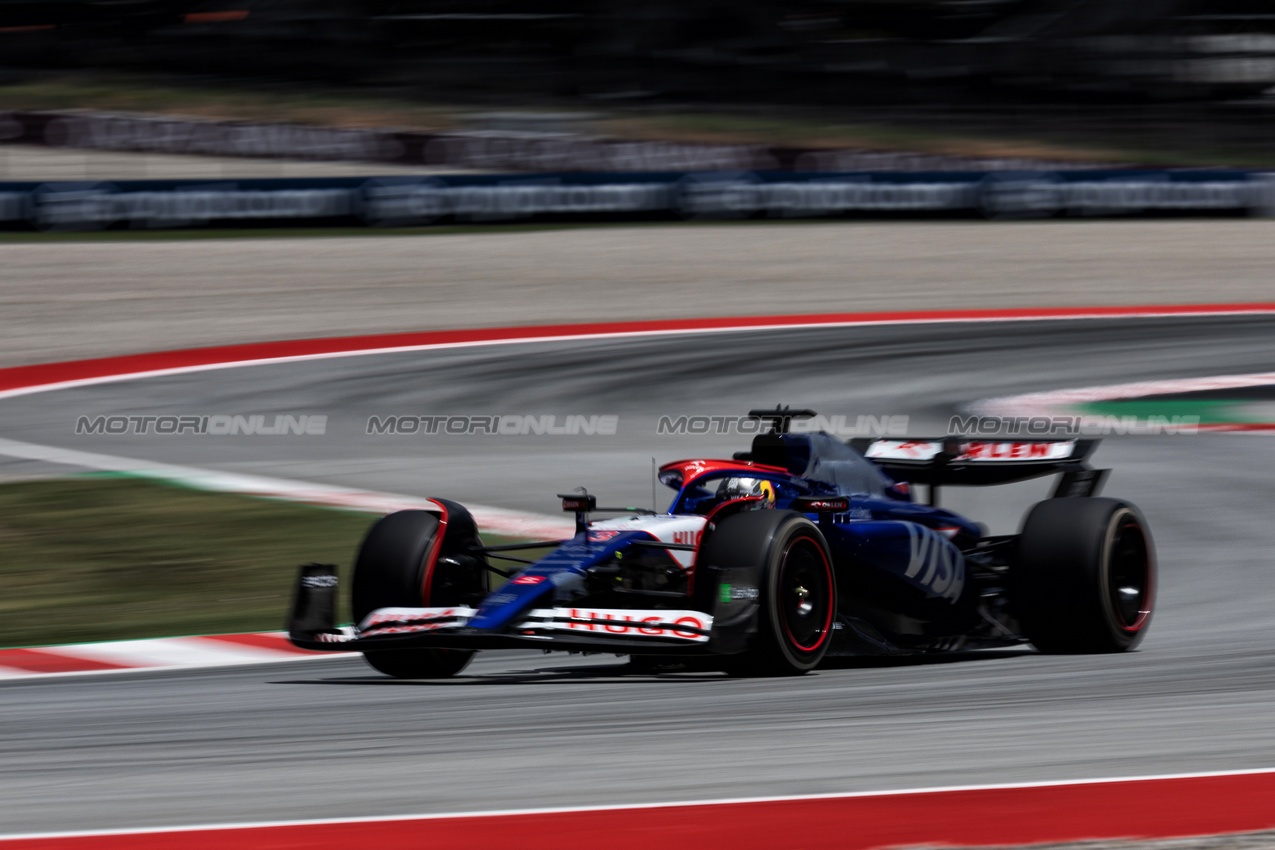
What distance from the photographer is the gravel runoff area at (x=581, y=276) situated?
20125 millimetres

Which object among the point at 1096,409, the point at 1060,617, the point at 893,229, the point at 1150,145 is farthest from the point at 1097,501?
the point at 1150,145

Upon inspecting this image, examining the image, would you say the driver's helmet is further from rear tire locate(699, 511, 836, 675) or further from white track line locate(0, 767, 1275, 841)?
white track line locate(0, 767, 1275, 841)

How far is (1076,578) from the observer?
7.02m

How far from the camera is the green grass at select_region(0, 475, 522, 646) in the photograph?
8164 millimetres

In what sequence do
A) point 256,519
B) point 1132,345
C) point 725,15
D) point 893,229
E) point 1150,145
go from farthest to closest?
point 725,15 < point 1150,145 < point 893,229 < point 1132,345 < point 256,519

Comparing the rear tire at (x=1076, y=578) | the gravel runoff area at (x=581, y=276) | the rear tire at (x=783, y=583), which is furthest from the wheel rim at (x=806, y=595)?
the gravel runoff area at (x=581, y=276)

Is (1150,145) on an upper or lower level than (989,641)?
upper

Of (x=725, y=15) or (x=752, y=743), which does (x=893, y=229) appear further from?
(x=752, y=743)

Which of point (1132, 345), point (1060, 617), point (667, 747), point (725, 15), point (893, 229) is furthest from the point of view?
point (725, 15)

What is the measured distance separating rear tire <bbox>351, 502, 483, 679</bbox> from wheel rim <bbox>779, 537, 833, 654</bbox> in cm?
126

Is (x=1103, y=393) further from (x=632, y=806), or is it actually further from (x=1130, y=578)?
(x=632, y=806)

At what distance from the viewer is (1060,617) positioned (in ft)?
23.3

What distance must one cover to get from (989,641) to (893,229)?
18.9 metres

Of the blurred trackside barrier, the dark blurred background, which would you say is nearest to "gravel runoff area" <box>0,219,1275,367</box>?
the blurred trackside barrier
